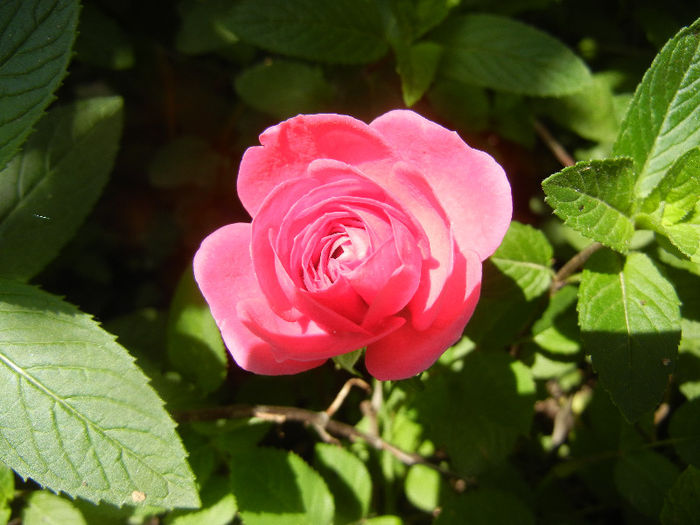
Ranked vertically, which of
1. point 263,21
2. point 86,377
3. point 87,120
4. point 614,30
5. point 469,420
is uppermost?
point 263,21

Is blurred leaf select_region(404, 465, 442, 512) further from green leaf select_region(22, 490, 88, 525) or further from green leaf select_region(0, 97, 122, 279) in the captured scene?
green leaf select_region(0, 97, 122, 279)

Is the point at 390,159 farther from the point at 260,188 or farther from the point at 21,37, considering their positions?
the point at 21,37

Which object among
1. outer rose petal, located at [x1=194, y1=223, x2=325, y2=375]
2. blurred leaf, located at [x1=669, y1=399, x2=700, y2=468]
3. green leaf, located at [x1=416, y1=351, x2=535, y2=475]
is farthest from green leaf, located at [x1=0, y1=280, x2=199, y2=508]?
blurred leaf, located at [x1=669, y1=399, x2=700, y2=468]

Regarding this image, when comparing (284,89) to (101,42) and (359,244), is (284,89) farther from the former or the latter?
(359,244)

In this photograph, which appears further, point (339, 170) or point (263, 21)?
point (263, 21)

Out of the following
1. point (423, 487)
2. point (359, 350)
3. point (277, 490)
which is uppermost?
point (359, 350)

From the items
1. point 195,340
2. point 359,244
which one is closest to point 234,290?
point 359,244

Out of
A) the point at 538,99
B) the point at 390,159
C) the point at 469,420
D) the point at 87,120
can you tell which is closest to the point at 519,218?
the point at 538,99
